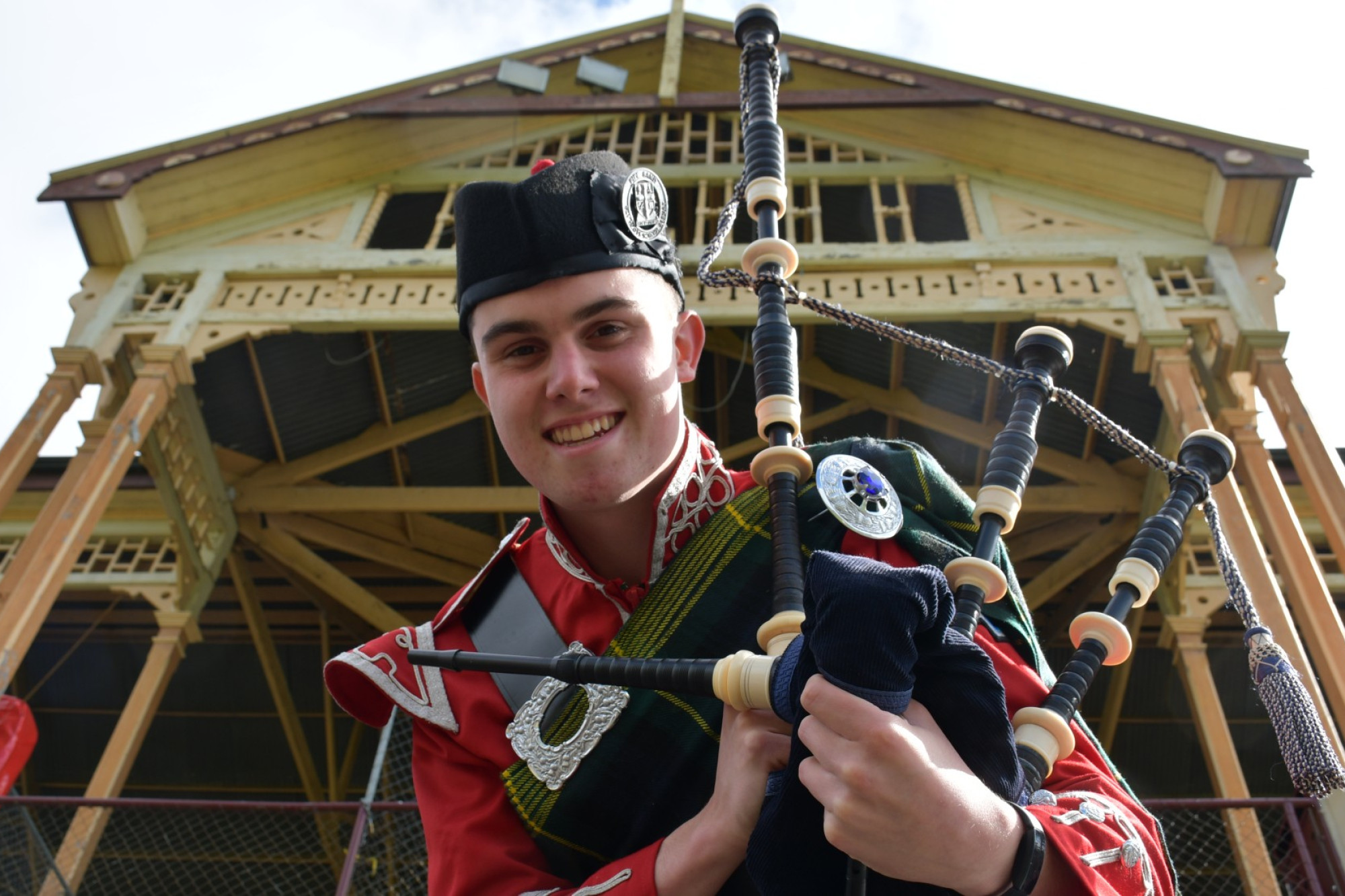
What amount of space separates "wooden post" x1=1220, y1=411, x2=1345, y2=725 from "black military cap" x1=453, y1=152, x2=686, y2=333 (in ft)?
13.1

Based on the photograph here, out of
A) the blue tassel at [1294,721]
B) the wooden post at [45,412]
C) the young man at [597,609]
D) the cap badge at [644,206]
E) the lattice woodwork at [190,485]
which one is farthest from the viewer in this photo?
the lattice woodwork at [190,485]

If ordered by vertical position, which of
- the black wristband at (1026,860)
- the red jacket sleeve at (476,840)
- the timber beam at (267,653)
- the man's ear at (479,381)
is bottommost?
the black wristband at (1026,860)

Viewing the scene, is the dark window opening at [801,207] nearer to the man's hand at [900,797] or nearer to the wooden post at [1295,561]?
the wooden post at [1295,561]

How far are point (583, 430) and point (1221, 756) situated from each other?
19.8 feet

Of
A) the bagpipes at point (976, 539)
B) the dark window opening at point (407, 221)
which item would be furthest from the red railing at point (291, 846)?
the dark window opening at point (407, 221)

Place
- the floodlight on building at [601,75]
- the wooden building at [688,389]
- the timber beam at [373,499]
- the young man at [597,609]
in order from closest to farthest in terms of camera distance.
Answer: the young man at [597,609], the wooden building at [688,389], the timber beam at [373,499], the floodlight on building at [601,75]

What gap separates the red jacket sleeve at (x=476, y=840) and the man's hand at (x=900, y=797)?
54cm

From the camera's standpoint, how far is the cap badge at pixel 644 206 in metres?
2.19

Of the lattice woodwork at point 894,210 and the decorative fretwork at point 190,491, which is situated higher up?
the lattice woodwork at point 894,210

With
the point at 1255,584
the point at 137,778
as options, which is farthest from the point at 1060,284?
the point at 137,778

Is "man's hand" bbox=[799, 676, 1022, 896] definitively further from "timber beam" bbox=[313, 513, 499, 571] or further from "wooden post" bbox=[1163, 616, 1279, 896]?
"timber beam" bbox=[313, 513, 499, 571]

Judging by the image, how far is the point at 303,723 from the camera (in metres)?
12.4

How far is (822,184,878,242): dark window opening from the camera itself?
9.82m

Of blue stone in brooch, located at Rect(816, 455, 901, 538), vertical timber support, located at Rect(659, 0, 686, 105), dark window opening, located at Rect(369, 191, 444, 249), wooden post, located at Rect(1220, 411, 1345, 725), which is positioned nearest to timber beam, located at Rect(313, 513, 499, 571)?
dark window opening, located at Rect(369, 191, 444, 249)
